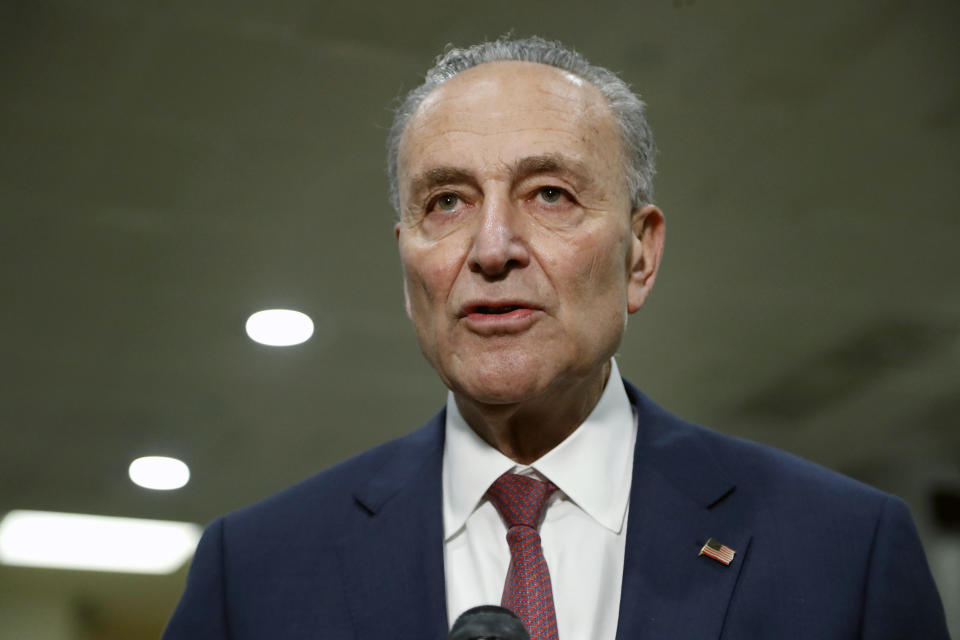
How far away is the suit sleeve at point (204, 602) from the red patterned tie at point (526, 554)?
0.41 metres

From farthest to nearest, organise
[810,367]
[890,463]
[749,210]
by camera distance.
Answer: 1. [890,463]
2. [810,367]
3. [749,210]

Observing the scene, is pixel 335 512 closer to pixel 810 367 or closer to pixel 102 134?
pixel 102 134

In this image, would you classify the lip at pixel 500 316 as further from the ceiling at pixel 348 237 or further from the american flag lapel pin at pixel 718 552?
the ceiling at pixel 348 237

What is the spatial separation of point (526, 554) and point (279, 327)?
3973mm

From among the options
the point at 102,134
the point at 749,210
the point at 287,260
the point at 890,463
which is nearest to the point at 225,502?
the point at 287,260

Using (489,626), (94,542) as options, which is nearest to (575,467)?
(489,626)

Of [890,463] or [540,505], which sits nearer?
[540,505]

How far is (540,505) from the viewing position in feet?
5.53

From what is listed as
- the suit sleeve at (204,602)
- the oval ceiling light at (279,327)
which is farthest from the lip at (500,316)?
the oval ceiling light at (279,327)

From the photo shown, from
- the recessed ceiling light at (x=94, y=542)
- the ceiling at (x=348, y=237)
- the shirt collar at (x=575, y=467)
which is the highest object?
the ceiling at (x=348, y=237)

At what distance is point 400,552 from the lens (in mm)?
1688

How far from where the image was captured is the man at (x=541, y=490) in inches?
62.5

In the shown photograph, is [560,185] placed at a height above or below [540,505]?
above

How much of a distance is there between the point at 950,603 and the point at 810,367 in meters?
1.36
